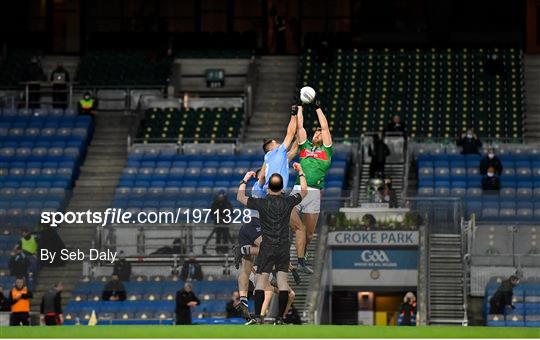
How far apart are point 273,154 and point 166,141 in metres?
20.7

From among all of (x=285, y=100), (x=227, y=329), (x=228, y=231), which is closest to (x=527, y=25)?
(x=285, y=100)

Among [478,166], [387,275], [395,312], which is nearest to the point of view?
[387,275]

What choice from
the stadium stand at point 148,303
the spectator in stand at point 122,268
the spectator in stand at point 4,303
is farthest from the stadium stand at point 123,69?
the spectator in stand at point 122,268

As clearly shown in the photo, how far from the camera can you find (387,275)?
110 feet

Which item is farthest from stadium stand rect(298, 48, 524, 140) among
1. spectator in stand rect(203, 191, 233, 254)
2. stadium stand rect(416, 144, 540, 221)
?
spectator in stand rect(203, 191, 233, 254)

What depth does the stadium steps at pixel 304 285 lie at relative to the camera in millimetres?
23259

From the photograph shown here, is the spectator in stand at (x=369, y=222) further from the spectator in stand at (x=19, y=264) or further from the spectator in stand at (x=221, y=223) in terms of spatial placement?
the spectator in stand at (x=19, y=264)

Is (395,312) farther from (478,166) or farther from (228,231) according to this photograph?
(228,231)

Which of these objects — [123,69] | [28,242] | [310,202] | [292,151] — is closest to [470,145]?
[123,69]

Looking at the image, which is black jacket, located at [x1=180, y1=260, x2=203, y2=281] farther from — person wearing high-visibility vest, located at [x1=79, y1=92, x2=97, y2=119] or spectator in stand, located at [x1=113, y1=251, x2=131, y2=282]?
person wearing high-visibility vest, located at [x1=79, y1=92, x2=97, y2=119]

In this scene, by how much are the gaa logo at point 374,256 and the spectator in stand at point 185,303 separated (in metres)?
5.59

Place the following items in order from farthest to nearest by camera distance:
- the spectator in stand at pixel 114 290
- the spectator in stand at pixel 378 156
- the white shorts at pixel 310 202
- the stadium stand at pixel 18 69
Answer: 1. the stadium stand at pixel 18 69
2. the spectator in stand at pixel 378 156
3. the spectator in stand at pixel 114 290
4. the white shorts at pixel 310 202

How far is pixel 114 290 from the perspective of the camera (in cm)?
2812

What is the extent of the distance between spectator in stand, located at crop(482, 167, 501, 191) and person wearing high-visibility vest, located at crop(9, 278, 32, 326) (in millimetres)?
12938
